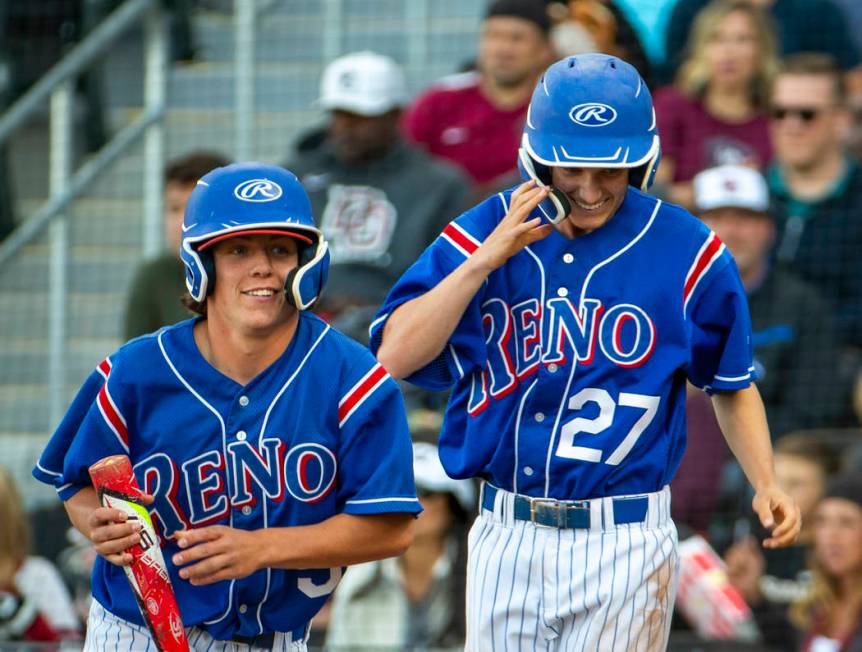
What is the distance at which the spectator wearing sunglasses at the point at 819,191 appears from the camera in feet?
23.3

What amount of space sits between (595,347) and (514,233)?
33 centimetres

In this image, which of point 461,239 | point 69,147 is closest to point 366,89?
point 69,147

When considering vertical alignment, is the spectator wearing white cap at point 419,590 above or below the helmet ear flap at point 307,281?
below

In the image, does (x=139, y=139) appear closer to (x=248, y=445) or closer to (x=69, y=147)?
(x=69, y=147)

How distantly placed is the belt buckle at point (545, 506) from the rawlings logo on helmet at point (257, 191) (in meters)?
0.95

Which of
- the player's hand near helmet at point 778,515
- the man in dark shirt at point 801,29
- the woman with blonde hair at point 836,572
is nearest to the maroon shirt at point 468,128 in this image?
the man in dark shirt at point 801,29

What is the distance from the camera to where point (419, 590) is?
20.3ft

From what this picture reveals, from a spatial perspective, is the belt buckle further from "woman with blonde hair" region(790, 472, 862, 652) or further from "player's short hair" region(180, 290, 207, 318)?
"woman with blonde hair" region(790, 472, 862, 652)

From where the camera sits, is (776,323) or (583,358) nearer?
(583,358)

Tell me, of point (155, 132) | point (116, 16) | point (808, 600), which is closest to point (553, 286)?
point (808, 600)

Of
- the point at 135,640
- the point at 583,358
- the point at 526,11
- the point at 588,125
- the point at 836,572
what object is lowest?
the point at 836,572

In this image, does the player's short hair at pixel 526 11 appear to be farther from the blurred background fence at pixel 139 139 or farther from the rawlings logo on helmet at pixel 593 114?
the rawlings logo on helmet at pixel 593 114

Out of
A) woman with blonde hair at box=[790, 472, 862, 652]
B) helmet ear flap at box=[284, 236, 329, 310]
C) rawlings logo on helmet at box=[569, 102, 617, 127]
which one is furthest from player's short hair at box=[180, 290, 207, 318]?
woman with blonde hair at box=[790, 472, 862, 652]

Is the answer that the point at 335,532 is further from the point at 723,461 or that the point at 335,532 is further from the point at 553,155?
the point at 723,461
